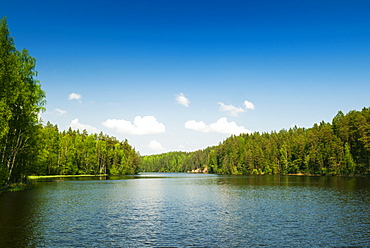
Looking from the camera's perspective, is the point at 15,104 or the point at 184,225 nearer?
the point at 184,225

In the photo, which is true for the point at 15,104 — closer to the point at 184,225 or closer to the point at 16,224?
the point at 16,224

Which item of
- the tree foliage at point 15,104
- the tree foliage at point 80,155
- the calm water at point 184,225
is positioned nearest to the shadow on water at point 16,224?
the calm water at point 184,225

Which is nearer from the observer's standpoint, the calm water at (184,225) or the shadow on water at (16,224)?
the shadow on water at (16,224)

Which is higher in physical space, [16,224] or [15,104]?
[15,104]

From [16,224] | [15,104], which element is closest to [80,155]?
[15,104]

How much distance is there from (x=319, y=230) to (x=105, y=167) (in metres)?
166

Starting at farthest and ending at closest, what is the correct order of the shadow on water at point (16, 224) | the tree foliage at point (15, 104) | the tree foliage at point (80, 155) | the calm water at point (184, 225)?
the tree foliage at point (80, 155), the tree foliage at point (15, 104), the calm water at point (184, 225), the shadow on water at point (16, 224)

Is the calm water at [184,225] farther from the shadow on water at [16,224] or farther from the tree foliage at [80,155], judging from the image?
Answer: the tree foliage at [80,155]

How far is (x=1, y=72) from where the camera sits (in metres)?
41.5

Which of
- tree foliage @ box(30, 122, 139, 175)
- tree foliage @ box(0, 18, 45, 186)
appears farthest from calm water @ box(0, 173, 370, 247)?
tree foliage @ box(30, 122, 139, 175)

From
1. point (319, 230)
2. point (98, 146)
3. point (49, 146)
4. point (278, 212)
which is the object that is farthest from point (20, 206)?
point (98, 146)

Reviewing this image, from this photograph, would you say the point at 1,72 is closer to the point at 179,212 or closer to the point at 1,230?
the point at 1,230

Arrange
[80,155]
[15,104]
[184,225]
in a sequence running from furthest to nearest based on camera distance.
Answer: [80,155]
[15,104]
[184,225]

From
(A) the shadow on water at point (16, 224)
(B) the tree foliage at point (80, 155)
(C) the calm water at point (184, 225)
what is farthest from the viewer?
(B) the tree foliage at point (80, 155)
